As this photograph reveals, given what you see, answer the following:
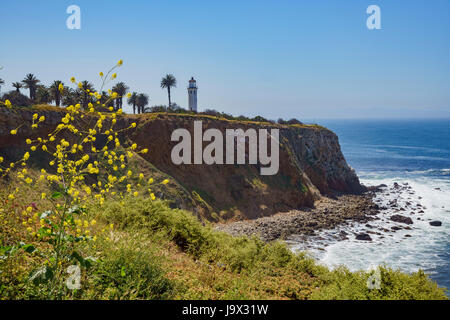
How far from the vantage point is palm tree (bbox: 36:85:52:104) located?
1816 inches

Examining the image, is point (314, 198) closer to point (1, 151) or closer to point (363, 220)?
point (363, 220)

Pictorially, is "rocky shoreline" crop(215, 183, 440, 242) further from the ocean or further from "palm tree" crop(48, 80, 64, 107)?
"palm tree" crop(48, 80, 64, 107)

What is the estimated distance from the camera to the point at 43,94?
1818 inches

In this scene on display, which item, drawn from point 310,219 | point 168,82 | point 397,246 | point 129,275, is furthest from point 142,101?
point 129,275

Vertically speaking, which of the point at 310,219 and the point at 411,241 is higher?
the point at 310,219

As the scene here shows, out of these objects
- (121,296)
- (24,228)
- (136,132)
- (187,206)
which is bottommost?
(187,206)

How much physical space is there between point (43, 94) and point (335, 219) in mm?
49983

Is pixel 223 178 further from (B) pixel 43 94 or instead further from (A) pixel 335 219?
(B) pixel 43 94

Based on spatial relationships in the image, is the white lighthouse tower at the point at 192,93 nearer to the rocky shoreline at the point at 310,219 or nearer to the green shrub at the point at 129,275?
the rocky shoreline at the point at 310,219

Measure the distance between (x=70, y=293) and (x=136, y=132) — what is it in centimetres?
3906

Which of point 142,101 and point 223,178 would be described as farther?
point 142,101

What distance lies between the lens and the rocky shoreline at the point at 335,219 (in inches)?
1368
